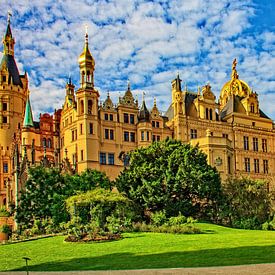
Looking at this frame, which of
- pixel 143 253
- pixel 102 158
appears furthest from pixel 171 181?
pixel 143 253

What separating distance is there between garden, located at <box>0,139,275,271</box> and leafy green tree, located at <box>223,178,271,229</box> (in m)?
0.10

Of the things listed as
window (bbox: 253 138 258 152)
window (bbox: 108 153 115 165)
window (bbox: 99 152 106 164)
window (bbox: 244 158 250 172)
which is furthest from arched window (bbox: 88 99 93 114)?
window (bbox: 253 138 258 152)

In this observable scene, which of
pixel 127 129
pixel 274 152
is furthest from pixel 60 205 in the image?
pixel 274 152

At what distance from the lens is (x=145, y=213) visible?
45.8 meters

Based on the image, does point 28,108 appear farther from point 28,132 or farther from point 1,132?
point 1,132

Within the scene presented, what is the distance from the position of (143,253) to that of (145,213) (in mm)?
20552

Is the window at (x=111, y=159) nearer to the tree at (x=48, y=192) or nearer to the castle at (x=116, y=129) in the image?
the castle at (x=116, y=129)

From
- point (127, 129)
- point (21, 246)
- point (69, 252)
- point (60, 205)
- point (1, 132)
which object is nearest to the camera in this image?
point (69, 252)

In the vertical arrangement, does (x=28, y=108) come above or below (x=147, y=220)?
above

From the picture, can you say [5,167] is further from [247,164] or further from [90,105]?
[247,164]

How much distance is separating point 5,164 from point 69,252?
161 feet

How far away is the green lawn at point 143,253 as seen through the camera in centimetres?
Result: 2197

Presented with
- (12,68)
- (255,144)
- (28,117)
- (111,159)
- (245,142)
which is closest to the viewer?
(111,159)

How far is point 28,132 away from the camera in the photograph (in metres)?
65.8
